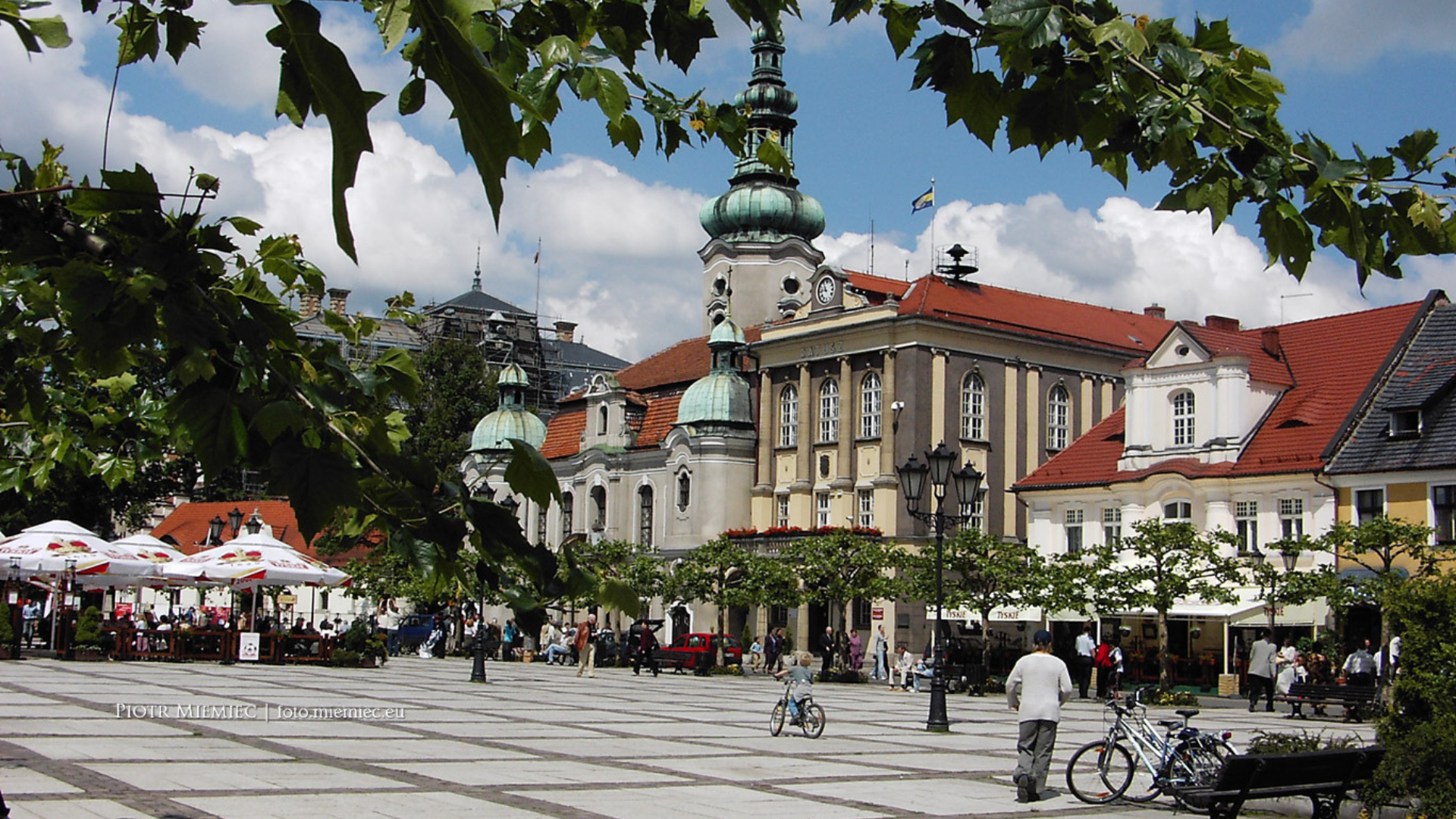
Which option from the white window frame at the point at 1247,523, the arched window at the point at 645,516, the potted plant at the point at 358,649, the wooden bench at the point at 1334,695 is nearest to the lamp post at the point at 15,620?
the potted plant at the point at 358,649

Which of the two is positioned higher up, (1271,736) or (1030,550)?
(1030,550)

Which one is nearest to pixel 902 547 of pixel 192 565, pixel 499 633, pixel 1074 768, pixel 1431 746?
pixel 499 633

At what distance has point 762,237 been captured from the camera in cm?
6675

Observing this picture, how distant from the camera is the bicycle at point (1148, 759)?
13.8 meters

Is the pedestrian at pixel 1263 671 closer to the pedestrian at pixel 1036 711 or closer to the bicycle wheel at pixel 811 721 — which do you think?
the bicycle wheel at pixel 811 721

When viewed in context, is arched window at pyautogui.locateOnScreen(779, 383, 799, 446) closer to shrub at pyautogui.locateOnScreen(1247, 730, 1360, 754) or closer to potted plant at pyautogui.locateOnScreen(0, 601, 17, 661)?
potted plant at pyautogui.locateOnScreen(0, 601, 17, 661)

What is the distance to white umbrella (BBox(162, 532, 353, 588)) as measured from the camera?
3472 centimetres

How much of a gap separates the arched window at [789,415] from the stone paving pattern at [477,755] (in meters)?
28.2

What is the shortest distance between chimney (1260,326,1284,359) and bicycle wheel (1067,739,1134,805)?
109 feet

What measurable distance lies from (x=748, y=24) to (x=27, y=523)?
7370cm

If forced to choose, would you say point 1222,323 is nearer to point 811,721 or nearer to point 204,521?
point 811,721

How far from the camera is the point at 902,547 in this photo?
1957 inches

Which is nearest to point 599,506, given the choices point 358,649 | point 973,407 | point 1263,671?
point 973,407

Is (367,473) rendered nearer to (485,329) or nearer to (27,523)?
(27,523)
